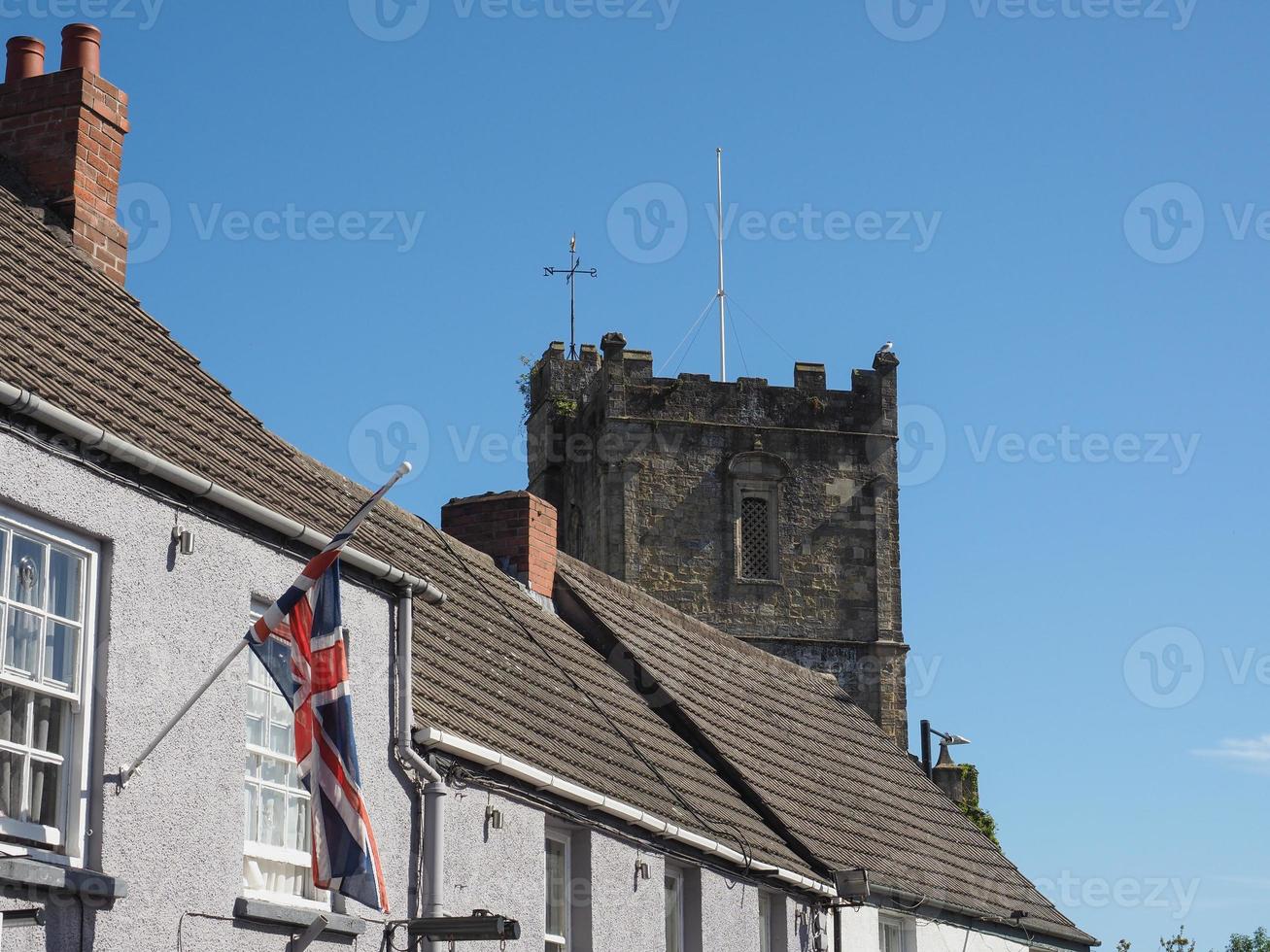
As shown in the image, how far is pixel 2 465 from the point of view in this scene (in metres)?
8.91

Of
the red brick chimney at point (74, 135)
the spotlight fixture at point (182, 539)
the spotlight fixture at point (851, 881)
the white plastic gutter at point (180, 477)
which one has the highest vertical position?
the red brick chimney at point (74, 135)

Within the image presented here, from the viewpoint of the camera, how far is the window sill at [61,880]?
8430 mm

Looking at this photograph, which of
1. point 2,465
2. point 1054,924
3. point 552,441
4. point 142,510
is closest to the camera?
point 2,465

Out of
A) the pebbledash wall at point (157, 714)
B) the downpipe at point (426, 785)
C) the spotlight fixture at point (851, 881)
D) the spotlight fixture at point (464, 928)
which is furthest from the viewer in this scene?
the spotlight fixture at point (851, 881)

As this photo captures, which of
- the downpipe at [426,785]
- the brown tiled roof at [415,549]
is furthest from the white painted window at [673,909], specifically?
the downpipe at [426,785]

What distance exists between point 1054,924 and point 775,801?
22.6 feet

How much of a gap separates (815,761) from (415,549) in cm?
765

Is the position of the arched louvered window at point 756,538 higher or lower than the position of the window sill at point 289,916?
higher

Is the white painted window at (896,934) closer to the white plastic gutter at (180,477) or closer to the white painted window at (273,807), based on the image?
the white plastic gutter at (180,477)

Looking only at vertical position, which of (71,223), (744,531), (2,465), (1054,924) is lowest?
(1054,924)

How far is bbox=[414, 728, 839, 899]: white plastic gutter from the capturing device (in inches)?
497

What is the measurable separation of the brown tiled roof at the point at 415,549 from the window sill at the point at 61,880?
226 cm

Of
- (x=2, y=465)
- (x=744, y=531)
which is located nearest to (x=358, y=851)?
(x=2, y=465)

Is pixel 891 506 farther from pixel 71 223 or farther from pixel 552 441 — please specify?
pixel 71 223
